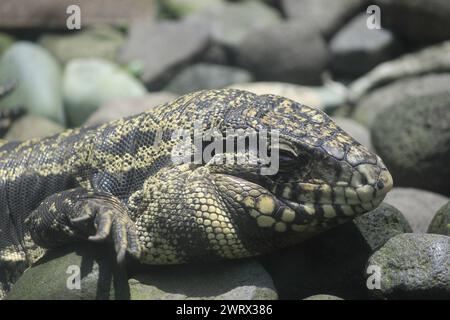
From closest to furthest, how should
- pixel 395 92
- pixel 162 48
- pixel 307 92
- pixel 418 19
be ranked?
pixel 307 92, pixel 395 92, pixel 418 19, pixel 162 48

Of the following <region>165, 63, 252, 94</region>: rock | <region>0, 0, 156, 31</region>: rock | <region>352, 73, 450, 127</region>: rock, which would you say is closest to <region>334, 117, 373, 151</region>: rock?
<region>352, 73, 450, 127</region>: rock

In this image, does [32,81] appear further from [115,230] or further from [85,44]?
[115,230]

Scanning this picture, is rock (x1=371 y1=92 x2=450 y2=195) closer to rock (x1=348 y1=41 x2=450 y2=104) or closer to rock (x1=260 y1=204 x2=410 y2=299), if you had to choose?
rock (x1=260 y1=204 x2=410 y2=299)

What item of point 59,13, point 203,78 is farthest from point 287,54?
point 59,13

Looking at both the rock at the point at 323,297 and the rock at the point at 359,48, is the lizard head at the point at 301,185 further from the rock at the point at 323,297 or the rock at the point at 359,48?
the rock at the point at 359,48

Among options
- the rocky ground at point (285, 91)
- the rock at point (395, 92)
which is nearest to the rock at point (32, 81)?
the rocky ground at point (285, 91)

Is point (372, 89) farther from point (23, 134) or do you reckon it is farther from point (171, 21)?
point (23, 134)
